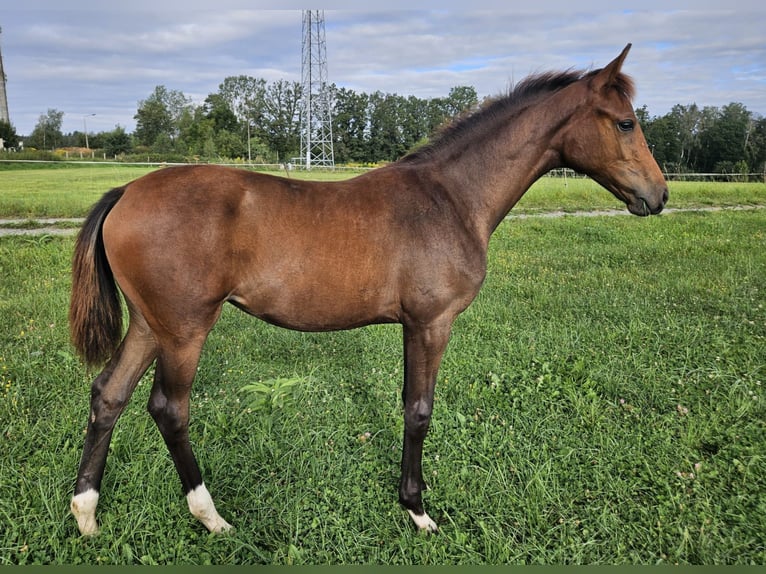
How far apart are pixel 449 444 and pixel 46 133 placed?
13.3 meters

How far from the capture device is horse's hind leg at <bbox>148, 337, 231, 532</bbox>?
2406mm

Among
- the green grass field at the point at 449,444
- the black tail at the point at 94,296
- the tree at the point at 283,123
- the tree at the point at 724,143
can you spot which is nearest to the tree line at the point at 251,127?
the tree at the point at 283,123

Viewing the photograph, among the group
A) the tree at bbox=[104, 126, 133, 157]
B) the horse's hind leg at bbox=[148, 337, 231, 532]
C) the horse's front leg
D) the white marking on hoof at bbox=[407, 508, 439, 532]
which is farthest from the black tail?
the tree at bbox=[104, 126, 133, 157]

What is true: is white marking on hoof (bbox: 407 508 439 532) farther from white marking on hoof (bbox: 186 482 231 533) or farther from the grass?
the grass

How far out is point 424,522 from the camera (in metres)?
2.69

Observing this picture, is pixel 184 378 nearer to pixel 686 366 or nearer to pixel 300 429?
pixel 300 429

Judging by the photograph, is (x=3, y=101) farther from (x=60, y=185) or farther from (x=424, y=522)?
(x=424, y=522)

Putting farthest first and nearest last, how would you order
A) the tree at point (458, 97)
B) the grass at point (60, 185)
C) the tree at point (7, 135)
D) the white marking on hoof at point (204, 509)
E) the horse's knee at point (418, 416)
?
the tree at point (7, 135)
the grass at point (60, 185)
the tree at point (458, 97)
the horse's knee at point (418, 416)
the white marking on hoof at point (204, 509)

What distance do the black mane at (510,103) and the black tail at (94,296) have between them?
1854 mm

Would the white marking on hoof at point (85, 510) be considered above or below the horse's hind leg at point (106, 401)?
below

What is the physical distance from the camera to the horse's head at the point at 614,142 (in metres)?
2.64

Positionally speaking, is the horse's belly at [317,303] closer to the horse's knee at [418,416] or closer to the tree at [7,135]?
the horse's knee at [418,416]

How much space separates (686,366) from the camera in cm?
424

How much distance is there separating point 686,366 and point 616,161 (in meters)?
2.55
